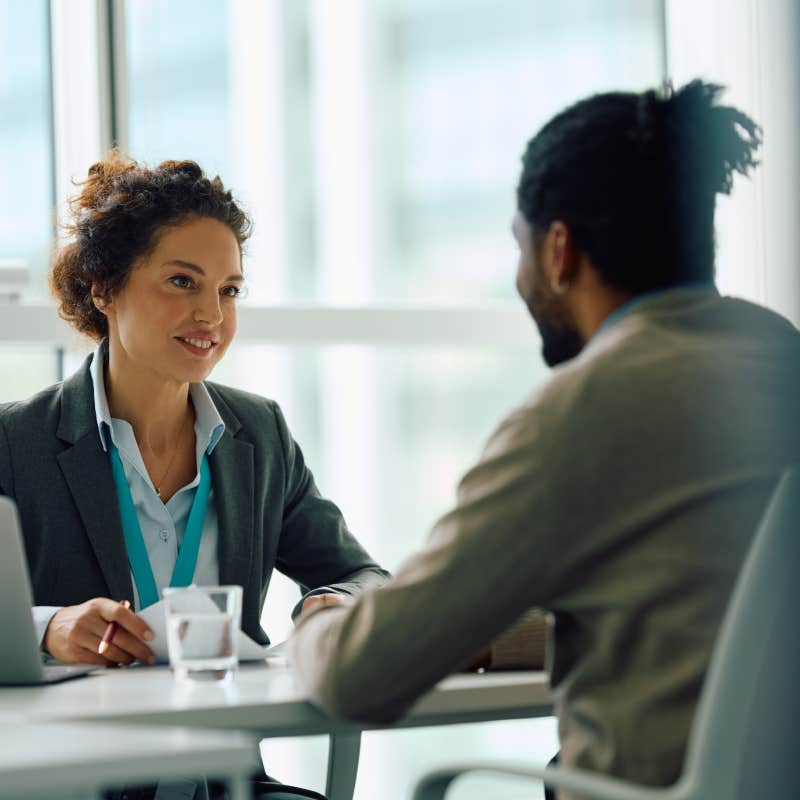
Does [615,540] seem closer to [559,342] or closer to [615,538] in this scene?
[615,538]

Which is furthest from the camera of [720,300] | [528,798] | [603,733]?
[528,798]

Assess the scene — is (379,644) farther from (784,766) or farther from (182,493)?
(182,493)

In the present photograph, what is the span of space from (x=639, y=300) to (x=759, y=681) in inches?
16.9

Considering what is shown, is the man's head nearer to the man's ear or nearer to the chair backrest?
the man's ear

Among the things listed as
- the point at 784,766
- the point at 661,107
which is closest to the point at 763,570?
the point at 784,766

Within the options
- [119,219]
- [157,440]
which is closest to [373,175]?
[119,219]

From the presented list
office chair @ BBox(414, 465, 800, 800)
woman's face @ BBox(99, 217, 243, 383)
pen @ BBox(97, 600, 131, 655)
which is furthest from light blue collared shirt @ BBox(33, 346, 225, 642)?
office chair @ BBox(414, 465, 800, 800)

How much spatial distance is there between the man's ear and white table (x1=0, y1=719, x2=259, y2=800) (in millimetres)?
633

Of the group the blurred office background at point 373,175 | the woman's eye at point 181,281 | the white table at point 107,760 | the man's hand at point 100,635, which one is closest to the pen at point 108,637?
the man's hand at point 100,635

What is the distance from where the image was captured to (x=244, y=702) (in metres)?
1.39

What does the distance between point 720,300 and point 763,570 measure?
359mm

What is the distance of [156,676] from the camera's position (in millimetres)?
1654

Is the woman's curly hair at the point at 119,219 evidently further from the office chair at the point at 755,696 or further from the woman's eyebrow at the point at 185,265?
the office chair at the point at 755,696

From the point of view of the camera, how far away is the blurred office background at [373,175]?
338 centimetres
